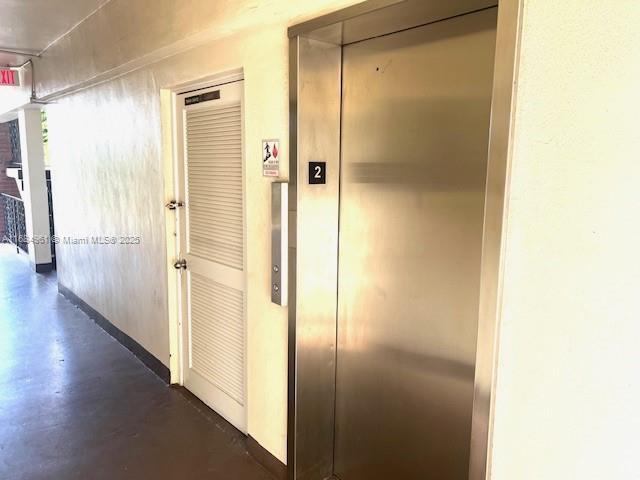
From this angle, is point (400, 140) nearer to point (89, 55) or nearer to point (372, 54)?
point (372, 54)

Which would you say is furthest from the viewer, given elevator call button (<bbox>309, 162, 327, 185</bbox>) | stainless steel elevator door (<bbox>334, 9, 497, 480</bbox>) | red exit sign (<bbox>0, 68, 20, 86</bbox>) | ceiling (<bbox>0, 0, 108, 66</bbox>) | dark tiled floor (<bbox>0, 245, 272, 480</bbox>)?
red exit sign (<bbox>0, 68, 20, 86</bbox>)

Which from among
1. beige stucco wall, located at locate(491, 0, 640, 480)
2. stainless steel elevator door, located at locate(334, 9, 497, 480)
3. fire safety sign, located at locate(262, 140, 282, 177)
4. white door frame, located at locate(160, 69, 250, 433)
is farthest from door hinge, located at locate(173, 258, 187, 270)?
beige stucco wall, located at locate(491, 0, 640, 480)

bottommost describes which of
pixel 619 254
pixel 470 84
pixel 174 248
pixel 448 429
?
pixel 448 429

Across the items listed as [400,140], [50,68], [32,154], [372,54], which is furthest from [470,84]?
[32,154]

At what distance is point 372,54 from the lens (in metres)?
2.06

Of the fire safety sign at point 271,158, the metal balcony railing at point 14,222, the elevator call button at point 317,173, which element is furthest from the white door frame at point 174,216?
the metal balcony railing at point 14,222

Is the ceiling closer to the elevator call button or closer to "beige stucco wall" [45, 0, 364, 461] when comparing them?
"beige stucco wall" [45, 0, 364, 461]

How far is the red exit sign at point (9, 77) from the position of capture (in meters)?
6.04

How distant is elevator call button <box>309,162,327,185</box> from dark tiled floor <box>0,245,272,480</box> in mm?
1505

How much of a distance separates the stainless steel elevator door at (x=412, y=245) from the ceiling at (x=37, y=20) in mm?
2735

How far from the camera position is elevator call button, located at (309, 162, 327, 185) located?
7.08 ft

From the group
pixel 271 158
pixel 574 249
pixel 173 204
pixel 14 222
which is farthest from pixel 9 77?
pixel 574 249

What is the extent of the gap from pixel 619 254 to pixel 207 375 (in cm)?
264

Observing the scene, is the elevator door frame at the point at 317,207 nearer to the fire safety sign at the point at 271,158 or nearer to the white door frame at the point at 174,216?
the fire safety sign at the point at 271,158
